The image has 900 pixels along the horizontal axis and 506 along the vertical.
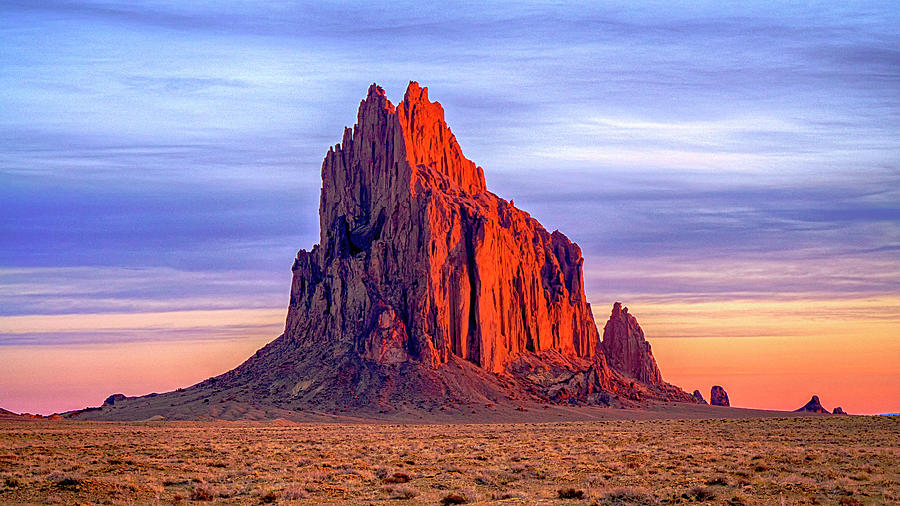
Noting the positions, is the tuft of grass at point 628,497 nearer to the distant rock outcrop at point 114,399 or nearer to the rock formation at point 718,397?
the distant rock outcrop at point 114,399

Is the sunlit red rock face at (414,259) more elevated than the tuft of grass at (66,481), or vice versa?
the sunlit red rock face at (414,259)

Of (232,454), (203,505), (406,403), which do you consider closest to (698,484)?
(203,505)

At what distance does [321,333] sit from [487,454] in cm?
9531

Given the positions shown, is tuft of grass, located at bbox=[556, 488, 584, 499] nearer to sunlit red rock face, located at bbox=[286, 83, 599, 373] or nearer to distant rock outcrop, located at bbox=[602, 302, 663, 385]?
sunlit red rock face, located at bbox=[286, 83, 599, 373]

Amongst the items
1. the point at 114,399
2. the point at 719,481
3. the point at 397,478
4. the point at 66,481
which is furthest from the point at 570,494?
the point at 114,399

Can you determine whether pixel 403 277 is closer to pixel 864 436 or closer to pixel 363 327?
pixel 363 327

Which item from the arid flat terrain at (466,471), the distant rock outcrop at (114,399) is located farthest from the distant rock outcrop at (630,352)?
the arid flat terrain at (466,471)

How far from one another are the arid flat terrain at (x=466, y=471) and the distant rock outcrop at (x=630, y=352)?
118139mm

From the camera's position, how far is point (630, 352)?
182 m

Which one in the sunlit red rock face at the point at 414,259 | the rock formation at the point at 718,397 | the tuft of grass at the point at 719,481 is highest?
the sunlit red rock face at the point at 414,259

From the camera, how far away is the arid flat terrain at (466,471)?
31.4 m

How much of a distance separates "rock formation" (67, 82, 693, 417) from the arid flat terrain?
230 ft

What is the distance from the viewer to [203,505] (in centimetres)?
3014

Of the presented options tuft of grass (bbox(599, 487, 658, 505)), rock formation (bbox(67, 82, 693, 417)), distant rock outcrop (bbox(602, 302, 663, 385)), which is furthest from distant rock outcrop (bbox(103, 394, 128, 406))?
tuft of grass (bbox(599, 487, 658, 505))
